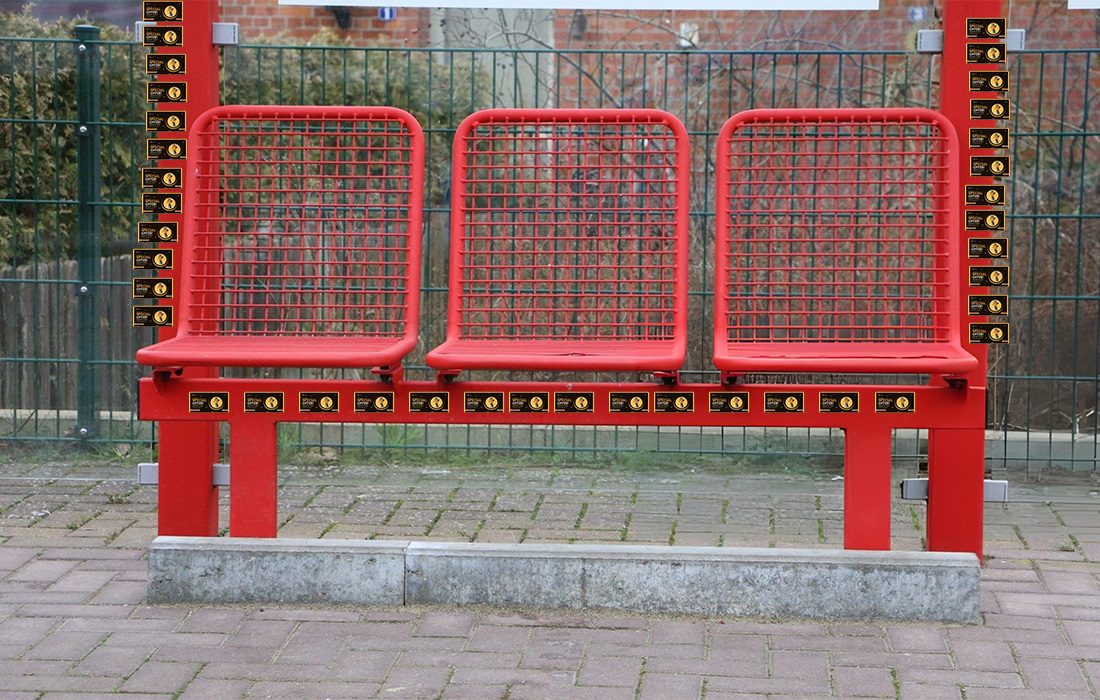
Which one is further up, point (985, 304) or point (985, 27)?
point (985, 27)

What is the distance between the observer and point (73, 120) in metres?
7.00

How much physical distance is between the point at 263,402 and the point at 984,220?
7.37 feet

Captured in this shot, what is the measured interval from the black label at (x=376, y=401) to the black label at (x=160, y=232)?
33.8 inches

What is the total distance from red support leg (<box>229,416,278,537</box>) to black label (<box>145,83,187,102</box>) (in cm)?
106

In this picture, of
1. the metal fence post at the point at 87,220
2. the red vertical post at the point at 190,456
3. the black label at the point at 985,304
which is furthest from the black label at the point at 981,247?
the metal fence post at the point at 87,220

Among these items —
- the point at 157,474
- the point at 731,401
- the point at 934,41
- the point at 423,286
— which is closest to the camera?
the point at 731,401

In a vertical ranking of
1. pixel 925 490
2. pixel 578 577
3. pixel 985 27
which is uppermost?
pixel 985 27

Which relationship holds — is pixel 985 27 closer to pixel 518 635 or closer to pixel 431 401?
pixel 431 401

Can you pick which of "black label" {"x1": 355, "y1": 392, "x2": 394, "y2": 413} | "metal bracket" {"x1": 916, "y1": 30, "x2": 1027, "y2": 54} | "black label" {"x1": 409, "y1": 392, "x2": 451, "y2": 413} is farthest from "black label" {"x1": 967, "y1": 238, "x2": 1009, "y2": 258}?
"black label" {"x1": 355, "y1": 392, "x2": 394, "y2": 413}

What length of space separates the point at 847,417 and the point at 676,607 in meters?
0.76

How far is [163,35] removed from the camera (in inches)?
188

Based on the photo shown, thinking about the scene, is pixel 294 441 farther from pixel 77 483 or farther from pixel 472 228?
pixel 472 228

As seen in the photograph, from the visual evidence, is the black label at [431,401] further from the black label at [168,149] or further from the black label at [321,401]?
the black label at [168,149]

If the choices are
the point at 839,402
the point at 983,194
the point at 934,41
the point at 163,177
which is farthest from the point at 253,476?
the point at 934,41
